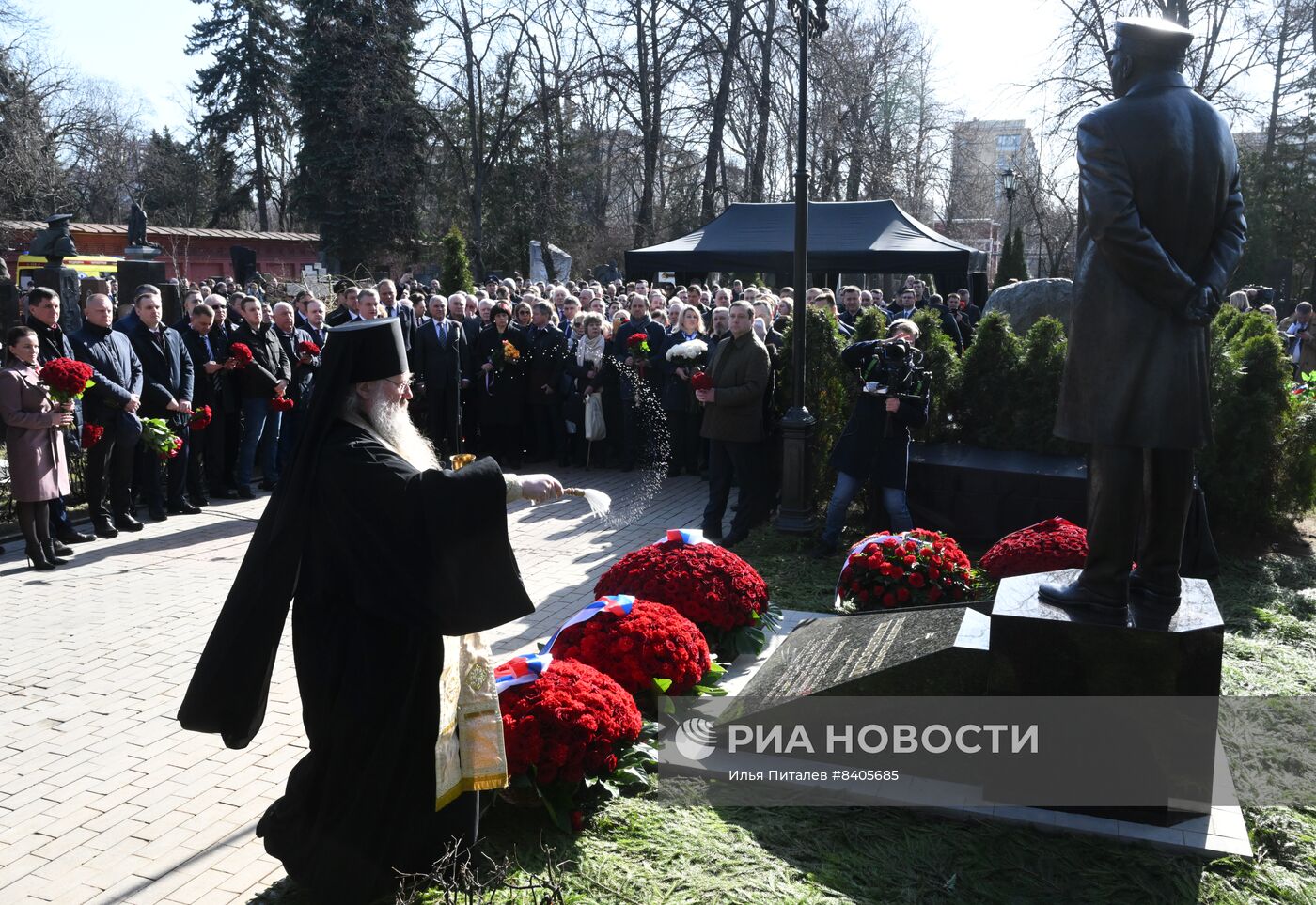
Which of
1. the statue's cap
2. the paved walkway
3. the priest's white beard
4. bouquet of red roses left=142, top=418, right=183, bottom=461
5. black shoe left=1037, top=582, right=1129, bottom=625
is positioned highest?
the statue's cap

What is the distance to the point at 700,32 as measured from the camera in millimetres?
31812

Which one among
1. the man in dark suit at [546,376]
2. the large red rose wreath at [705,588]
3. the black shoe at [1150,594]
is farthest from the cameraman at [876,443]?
the man in dark suit at [546,376]

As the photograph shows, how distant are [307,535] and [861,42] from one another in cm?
3869

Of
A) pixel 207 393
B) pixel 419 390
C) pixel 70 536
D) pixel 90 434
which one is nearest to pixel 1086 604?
pixel 90 434

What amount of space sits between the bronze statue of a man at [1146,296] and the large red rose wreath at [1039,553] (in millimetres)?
1946

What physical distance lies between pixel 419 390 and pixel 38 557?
521cm

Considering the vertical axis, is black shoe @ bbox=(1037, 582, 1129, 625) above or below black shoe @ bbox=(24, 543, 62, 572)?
above

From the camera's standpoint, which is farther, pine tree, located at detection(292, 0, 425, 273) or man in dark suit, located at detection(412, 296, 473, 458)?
pine tree, located at detection(292, 0, 425, 273)

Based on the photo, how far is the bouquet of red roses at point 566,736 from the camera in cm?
418

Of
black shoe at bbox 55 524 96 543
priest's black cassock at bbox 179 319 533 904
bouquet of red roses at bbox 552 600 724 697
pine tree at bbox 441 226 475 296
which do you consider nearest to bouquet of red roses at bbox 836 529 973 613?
bouquet of red roses at bbox 552 600 724 697

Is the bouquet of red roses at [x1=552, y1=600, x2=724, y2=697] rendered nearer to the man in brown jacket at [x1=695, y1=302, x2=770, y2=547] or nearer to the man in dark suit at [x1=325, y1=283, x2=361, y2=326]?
the man in brown jacket at [x1=695, y1=302, x2=770, y2=547]

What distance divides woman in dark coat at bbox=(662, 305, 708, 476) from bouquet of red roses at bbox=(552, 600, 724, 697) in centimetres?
704

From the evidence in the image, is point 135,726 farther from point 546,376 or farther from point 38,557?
point 546,376

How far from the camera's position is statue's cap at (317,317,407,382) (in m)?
3.53
